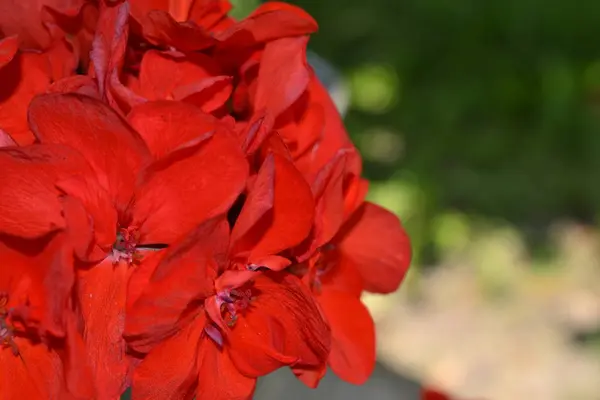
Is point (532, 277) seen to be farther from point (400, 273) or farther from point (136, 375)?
point (136, 375)

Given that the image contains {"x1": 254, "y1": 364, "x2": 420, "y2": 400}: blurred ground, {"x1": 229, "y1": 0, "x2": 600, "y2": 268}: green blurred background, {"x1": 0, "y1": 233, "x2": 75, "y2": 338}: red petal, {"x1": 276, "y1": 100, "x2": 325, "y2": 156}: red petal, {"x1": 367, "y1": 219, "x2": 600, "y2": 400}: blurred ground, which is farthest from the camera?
{"x1": 229, "y1": 0, "x2": 600, "y2": 268}: green blurred background

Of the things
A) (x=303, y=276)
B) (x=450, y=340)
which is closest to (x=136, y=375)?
(x=303, y=276)

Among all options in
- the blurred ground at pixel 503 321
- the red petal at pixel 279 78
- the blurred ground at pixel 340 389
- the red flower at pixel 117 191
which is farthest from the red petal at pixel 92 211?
the blurred ground at pixel 503 321

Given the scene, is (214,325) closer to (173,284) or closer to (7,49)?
(173,284)

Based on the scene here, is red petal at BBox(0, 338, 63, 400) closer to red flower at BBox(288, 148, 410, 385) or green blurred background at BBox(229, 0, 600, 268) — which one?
red flower at BBox(288, 148, 410, 385)

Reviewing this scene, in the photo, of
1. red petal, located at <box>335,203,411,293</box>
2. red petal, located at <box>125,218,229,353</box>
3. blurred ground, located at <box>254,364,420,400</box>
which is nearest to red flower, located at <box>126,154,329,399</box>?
red petal, located at <box>125,218,229,353</box>

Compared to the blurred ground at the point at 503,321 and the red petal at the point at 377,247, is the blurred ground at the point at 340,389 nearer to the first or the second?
the blurred ground at the point at 503,321

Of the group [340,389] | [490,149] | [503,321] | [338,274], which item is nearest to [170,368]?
[338,274]
